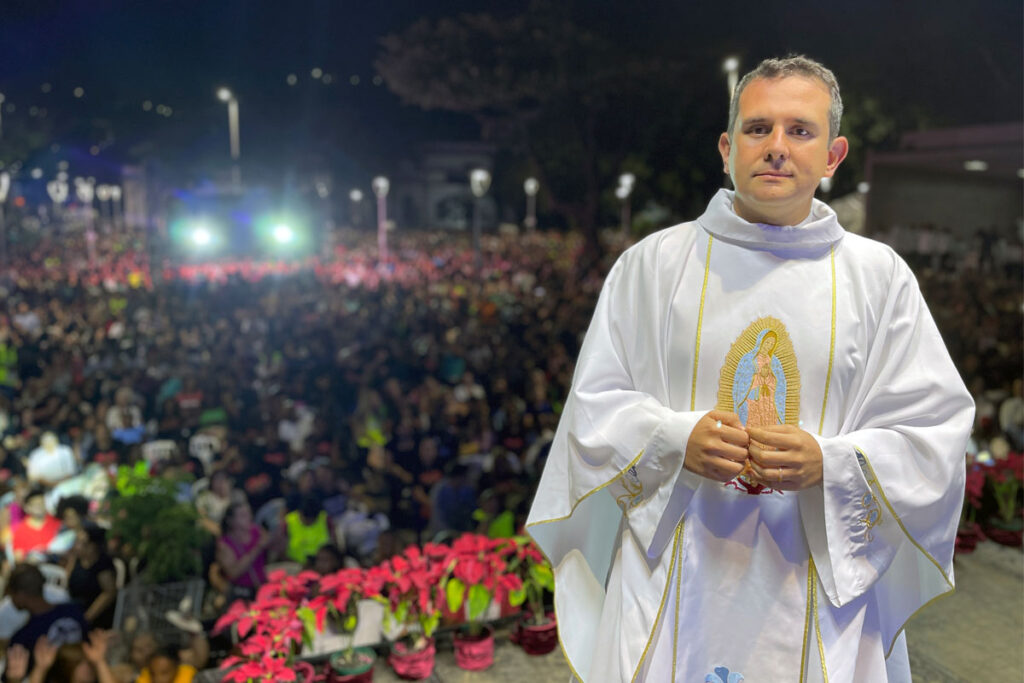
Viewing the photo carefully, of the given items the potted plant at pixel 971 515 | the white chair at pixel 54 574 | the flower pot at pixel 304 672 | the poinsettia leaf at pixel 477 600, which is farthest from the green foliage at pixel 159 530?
the potted plant at pixel 971 515

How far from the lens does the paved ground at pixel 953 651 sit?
359cm

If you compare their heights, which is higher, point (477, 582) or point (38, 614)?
point (477, 582)

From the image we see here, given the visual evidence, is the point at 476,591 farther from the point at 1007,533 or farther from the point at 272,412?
the point at 272,412

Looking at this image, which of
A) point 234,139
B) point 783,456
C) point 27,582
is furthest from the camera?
point 234,139

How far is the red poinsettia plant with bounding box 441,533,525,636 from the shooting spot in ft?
12.5

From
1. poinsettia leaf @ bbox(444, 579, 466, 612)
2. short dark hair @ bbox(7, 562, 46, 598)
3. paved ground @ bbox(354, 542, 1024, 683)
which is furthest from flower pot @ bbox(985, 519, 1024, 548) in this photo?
short dark hair @ bbox(7, 562, 46, 598)

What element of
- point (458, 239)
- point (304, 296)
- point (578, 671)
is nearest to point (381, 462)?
point (578, 671)

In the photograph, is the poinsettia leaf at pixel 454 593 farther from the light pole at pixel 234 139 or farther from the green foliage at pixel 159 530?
the light pole at pixel 234 139

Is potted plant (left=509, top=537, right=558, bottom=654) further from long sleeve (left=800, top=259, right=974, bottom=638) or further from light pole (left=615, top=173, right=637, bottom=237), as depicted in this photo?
light pole (left=615, top=173, right=637, bottom=237)

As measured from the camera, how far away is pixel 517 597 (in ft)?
12.7

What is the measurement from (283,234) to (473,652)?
2182 cm

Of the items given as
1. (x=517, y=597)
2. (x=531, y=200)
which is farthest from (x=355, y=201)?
(x=517, y=597)

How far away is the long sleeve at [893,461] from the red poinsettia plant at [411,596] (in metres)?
2.12

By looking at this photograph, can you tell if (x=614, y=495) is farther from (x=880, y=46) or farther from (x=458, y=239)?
(x=458, y=239)
